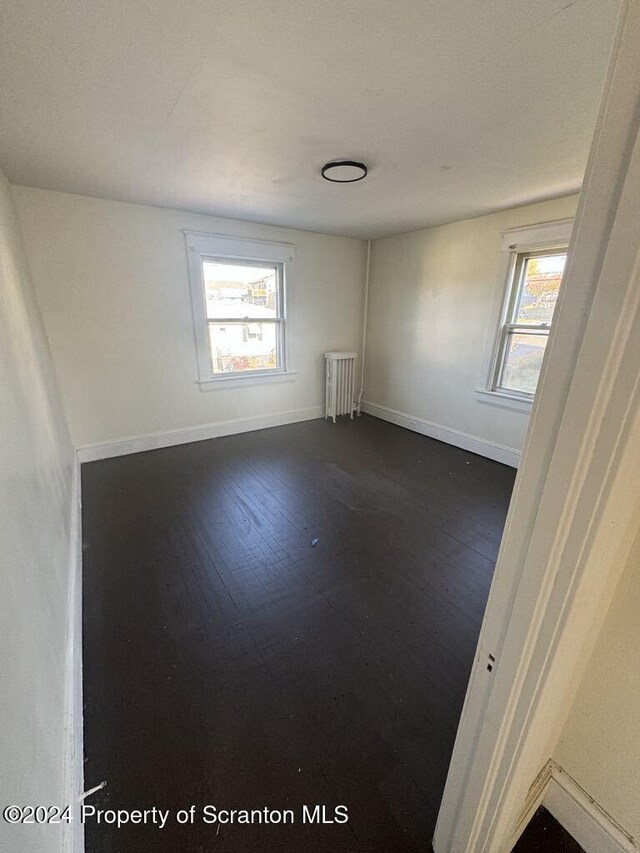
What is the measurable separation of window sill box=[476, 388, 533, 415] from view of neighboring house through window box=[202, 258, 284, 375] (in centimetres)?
235

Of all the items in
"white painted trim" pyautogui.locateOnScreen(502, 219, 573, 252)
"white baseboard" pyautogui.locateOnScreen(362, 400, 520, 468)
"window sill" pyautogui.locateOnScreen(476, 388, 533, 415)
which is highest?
"white painted trim" pyautogui.locateOnScreen(502, 219, 573, 252)

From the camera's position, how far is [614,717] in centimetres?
87

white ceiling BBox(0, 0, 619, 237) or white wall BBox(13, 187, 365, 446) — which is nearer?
white ceiling BBox(0, 0, 619, 237)

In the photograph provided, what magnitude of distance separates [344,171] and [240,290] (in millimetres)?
1958

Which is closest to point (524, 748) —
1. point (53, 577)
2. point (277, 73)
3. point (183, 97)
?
point (53, 577)

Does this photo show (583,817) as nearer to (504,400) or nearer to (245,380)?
(504,400)

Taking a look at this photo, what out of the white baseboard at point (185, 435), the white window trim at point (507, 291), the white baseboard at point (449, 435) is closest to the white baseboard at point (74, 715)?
the white baseboard at point (185, 435)

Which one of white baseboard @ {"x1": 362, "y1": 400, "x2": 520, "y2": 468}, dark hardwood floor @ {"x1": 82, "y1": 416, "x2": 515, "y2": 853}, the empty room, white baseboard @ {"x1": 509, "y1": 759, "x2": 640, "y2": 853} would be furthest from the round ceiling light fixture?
white baseboard @ {"x1": 509, "y1": 759, "x2": 640, "y2": 853}

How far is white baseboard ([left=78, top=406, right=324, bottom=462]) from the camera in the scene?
10.9 ft

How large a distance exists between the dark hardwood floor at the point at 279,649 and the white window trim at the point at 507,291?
935mm

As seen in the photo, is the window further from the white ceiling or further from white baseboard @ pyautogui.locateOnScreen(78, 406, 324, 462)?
the white ceiling

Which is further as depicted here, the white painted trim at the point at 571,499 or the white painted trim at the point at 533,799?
the white painted trim at the point at 533,799

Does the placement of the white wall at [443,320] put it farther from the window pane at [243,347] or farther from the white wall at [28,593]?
the white wall at [28,593]

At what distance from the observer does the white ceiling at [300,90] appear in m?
1.04
